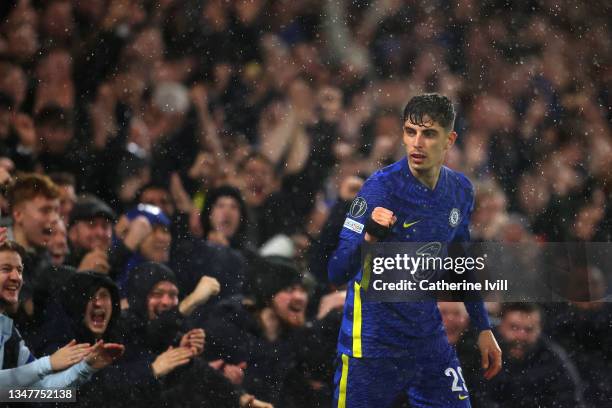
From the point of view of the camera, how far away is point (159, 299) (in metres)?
3.61

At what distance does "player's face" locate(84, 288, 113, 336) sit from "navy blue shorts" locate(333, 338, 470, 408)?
951mm

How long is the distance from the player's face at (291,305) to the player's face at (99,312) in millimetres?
636

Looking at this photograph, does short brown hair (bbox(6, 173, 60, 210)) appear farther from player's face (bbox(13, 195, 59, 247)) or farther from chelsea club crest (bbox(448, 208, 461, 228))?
chelsea club crest (bbox(448, 208, 461, 228))

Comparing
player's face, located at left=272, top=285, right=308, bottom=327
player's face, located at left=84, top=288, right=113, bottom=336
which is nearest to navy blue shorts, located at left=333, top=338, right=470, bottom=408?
player's face, located at left=272, top=285, right=308, bottom=327

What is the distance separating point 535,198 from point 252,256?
1154mm

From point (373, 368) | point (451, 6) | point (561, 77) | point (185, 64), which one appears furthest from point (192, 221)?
point (561, 77)

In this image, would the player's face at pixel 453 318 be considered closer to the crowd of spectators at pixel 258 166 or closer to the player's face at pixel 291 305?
the crowd of spectators at pixel 258 166

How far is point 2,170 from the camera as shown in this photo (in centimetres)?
365

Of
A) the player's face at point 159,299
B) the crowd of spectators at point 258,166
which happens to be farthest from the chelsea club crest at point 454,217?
the player's face at point 159,299

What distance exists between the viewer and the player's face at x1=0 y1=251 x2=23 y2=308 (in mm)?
3531

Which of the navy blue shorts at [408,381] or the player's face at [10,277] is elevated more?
the player's face at [10,277]

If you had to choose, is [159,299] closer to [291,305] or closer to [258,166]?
[291,305]

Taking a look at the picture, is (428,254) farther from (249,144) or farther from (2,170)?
(2,170)

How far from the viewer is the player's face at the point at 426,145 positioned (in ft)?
11.5
